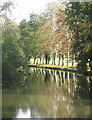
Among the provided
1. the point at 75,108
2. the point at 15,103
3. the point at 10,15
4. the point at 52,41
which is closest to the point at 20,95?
the point at 15,103

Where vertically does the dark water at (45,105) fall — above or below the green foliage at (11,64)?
below

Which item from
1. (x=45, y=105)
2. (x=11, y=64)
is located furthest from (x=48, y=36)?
(x=45, y=105)

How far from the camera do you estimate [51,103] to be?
639 inches

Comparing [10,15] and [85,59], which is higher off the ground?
[10,15]

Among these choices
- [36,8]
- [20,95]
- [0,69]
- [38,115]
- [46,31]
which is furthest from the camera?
[36,8]

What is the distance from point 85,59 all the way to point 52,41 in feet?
66.5

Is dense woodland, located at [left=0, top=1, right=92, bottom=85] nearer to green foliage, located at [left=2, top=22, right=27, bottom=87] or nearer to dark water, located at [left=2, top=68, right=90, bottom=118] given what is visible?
green foliage, located at [left=2, top=22, right=27, bottom=87]

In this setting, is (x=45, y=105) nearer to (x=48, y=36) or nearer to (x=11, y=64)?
(x=11, y=64)

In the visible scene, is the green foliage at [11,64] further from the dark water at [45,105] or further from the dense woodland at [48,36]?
the dark water at [45,105]

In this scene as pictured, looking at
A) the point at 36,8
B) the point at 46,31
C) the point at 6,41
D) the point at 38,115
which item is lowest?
the point at 38,115

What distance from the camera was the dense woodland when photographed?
25.9 metres

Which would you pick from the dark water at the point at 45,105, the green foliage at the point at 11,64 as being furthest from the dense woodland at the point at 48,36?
the dark water at the point at 45,105

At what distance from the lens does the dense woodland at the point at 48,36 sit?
2592 centimetres

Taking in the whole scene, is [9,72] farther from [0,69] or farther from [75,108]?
[75,108]
